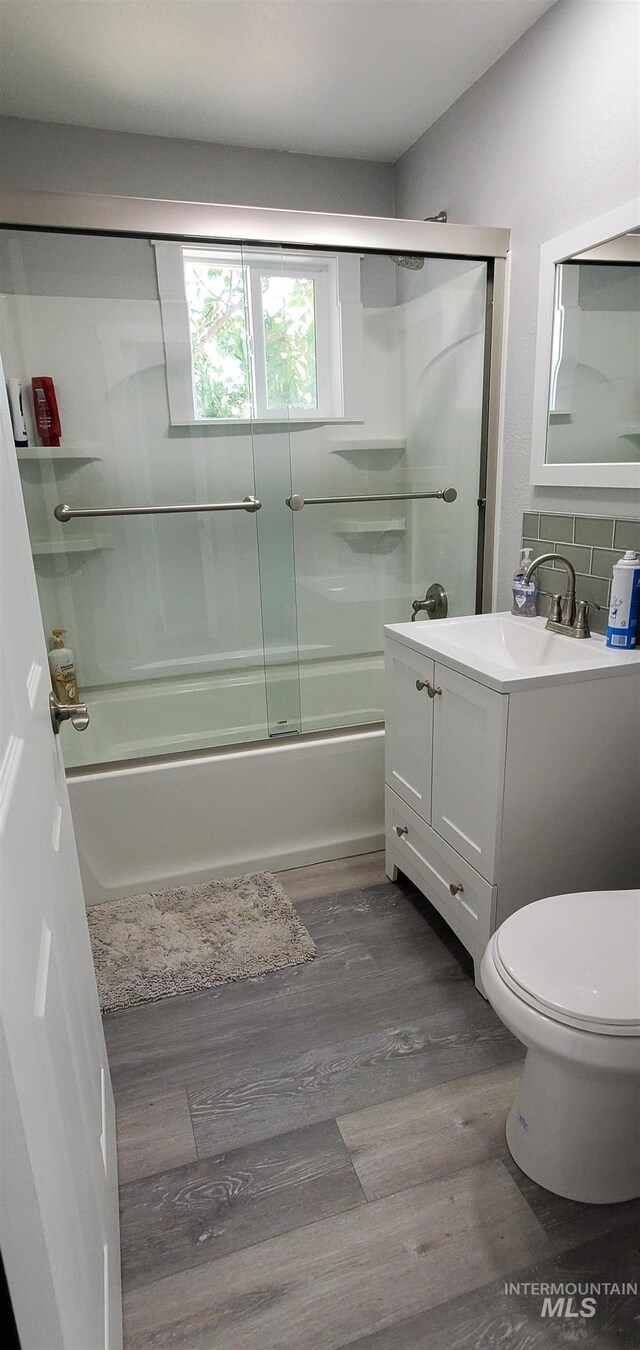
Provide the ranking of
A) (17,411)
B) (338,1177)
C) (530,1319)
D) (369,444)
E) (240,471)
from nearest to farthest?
1. (530,1319)
2. (338,1177)
3. (17,411)
4. (240,471)
5. (369,444)

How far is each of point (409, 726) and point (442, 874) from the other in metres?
0.40

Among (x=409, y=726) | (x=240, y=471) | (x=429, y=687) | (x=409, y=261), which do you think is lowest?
(x=409, y=726)

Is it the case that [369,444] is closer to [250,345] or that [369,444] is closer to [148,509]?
[250,345]

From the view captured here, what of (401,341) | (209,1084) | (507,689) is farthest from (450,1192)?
(401,341)

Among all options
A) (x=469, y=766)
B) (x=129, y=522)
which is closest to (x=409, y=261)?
(x=129, y=522)

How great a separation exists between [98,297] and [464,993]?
228cm

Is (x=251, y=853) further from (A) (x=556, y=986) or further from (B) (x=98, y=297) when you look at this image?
(B) (x=98, y=297)

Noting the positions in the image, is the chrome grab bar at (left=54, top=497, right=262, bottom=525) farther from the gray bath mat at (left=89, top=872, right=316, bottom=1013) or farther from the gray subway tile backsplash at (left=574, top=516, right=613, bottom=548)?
the gray bath mat at (left=89, top=872, right=316, bottom=1013)

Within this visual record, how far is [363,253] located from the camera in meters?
2.17

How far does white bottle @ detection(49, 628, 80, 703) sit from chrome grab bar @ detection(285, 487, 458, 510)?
92cm

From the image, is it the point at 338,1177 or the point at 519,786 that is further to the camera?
the point at 519,786

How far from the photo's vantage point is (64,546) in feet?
7.67

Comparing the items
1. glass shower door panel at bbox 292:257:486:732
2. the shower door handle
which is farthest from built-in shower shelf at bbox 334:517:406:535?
the shower door handle

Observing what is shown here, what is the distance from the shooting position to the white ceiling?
1.75 metres
